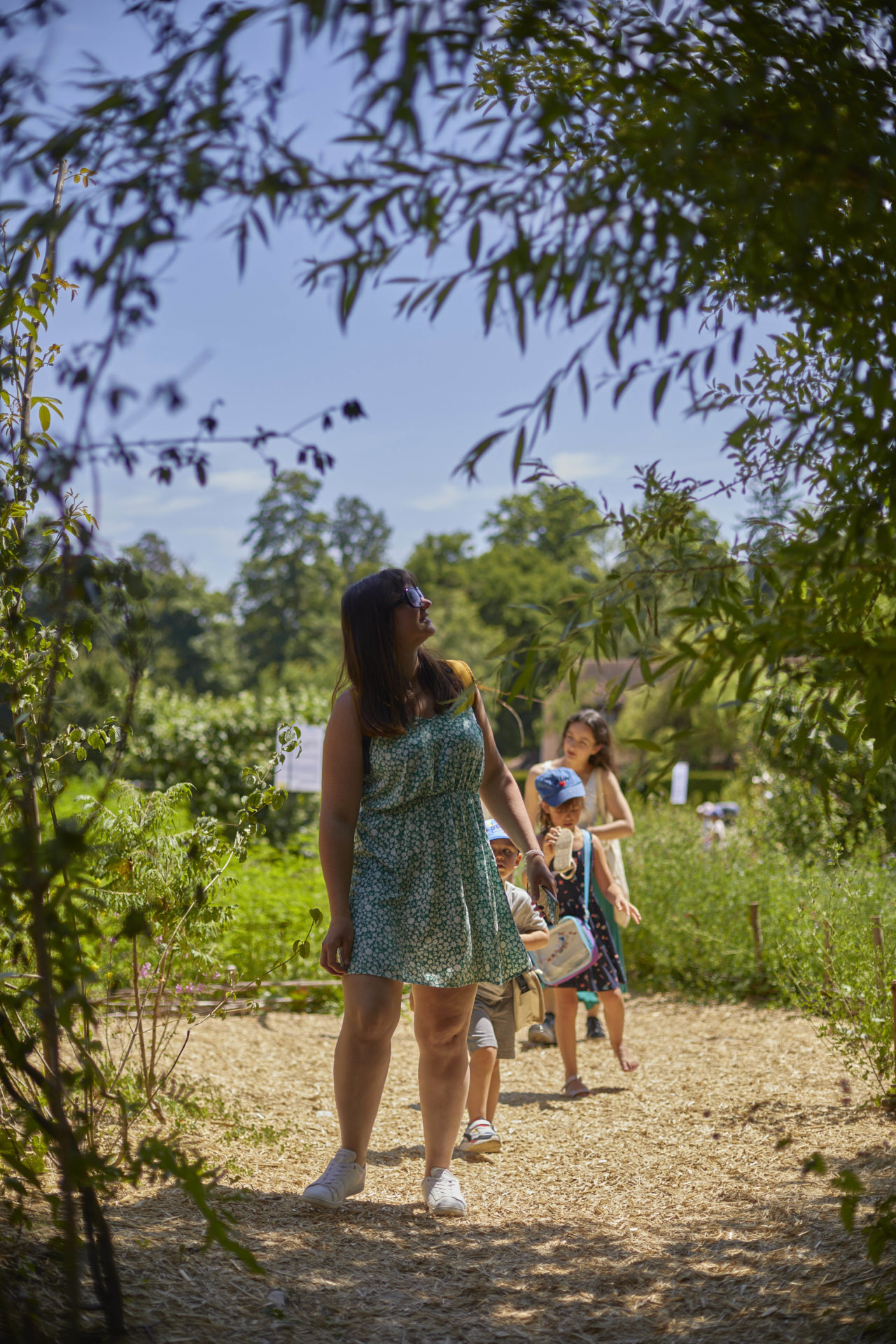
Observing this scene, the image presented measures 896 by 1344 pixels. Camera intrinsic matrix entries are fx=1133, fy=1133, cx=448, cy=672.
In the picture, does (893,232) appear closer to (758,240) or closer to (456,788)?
(758,240)

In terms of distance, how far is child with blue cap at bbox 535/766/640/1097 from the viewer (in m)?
4.89

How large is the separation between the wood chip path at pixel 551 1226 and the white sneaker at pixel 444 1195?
4cm

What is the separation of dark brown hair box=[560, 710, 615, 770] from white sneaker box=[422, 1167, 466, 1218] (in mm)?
2511

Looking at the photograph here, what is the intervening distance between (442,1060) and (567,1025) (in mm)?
1905

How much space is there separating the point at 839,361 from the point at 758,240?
484mm

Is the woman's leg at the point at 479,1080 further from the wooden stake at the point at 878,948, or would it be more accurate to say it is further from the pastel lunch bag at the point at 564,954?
the wooden stake at the point at 878,948

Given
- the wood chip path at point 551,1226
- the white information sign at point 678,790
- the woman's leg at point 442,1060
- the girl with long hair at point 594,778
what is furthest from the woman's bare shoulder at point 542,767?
the white information sign at point 678,790

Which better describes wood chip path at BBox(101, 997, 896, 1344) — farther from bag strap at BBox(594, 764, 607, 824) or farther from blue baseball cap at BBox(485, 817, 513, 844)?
bag strap at BBox(594, 764, 607, 824)

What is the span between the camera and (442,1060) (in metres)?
3.13

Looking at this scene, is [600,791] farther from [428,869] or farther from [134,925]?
[134,925]

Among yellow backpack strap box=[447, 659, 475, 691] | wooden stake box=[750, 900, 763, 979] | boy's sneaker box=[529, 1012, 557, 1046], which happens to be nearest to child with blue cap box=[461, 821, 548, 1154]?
yellow backpack strap box=[447, 659, 475, 691]

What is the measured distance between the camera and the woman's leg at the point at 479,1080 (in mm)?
3963

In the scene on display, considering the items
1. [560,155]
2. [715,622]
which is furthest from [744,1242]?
[560,155]

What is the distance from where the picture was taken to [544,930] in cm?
416
